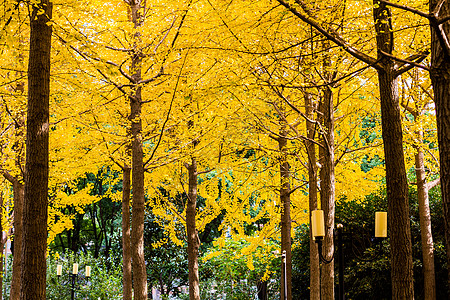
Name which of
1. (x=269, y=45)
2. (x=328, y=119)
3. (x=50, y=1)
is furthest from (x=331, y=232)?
(x=50, y=1)

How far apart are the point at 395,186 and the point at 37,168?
139 inches

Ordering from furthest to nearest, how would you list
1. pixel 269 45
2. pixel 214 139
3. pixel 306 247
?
pixel 306 247
pixel 214 139
pixel 269 45

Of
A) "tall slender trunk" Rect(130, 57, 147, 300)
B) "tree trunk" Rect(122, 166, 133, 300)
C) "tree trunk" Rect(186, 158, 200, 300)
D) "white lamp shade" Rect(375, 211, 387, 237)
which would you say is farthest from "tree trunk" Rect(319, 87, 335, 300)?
"tree trunk" Rect(122, 166, 133, 300)

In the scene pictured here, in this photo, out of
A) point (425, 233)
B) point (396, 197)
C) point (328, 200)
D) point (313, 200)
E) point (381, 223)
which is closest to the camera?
point (396, 197)

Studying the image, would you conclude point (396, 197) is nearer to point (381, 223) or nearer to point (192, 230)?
point (381, 223)

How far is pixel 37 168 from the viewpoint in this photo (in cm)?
475

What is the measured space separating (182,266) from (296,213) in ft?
28.6

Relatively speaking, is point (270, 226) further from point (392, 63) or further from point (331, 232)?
point (392, 63)

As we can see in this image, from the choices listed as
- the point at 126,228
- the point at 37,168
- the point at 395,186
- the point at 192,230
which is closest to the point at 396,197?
the point at 395,186

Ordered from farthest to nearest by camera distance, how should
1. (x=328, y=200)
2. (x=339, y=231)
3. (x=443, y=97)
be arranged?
(x=328, y=200) → (x=339, y=231) → (x=443, y=97)

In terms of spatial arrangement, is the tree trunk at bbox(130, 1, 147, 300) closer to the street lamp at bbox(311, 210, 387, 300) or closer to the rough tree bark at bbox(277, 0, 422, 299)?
the street lamp at bbox(311, 210, 387, 300)

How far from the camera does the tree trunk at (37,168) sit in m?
4.60

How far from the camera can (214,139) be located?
980 centimetres

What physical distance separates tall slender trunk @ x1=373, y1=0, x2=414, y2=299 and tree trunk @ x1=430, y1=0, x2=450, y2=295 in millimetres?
791
